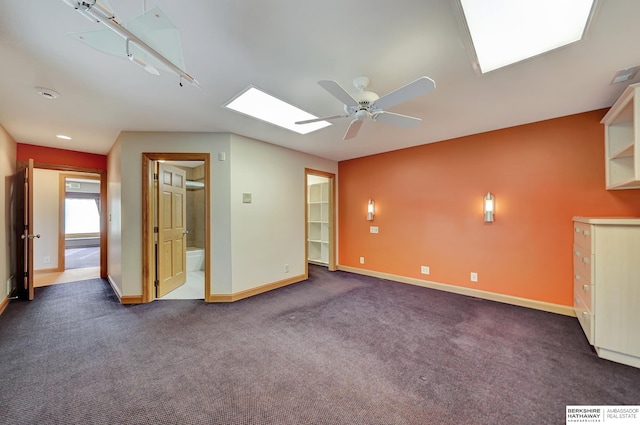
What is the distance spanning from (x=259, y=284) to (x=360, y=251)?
2236mm

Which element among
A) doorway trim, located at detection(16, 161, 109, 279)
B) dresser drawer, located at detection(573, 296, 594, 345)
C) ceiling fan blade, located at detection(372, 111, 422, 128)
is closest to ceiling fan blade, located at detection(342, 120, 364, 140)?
ceiling fan blade, located at detection(372, 111, 422, 128)

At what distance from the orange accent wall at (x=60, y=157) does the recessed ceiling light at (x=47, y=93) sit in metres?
2.55

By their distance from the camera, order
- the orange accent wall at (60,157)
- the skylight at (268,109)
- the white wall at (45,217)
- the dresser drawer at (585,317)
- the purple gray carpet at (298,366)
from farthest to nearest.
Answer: the white wall at (45,217), the orange accent wall at (60,157), the skylight at (268,109), the dresser drawer at (585,317), the purple gray carpet at (298,366)

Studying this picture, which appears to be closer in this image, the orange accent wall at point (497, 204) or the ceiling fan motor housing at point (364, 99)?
the ceiling fan motor housing at point (364, 99)

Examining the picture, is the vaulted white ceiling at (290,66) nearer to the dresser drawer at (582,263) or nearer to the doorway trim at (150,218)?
the doorway trim at (150,218)

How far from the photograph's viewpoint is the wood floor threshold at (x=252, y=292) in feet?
11.5

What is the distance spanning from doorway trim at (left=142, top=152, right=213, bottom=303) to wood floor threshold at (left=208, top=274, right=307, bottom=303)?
0.37 feet

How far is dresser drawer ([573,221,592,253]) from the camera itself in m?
2.39

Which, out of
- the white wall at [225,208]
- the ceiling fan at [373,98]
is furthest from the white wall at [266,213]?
the ceiling fan at [373,98]

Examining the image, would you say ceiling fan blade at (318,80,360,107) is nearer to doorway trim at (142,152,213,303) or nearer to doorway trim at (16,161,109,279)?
doorway trim at (142,152,213,303)

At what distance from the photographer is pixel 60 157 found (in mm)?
4242

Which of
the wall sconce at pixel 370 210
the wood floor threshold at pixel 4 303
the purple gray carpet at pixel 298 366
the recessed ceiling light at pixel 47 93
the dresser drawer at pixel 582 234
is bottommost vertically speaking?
the purple gray carpet at pixel 298 366

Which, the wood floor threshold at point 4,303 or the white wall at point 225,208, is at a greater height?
the white wall at point 225,208

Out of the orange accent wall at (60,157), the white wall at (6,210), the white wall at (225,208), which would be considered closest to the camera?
the white wall at (6,210)
